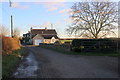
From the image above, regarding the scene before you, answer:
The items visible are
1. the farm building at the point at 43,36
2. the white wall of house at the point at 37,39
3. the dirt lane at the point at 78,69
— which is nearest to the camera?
the dirt lane at the point at 78,69

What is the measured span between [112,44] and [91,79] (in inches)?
596

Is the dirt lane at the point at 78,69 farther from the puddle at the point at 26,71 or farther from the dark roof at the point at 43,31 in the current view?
the dark roof at the point at 43,31

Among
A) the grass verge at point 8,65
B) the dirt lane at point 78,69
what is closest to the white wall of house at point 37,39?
the grass verge at point 8,65

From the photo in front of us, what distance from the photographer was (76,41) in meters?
21.0

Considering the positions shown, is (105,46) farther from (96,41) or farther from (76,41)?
(76,41)

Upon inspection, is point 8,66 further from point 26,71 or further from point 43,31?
point 43,31

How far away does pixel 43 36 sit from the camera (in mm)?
70688

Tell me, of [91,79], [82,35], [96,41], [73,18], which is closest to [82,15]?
[73,18]

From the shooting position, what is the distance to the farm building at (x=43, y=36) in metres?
64.6

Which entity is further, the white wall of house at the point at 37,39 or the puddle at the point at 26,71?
the white wall of house at the point at 37,39

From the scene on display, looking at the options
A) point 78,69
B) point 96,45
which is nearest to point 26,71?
point 78,69

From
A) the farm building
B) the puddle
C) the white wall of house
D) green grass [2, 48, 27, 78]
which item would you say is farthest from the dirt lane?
the farm building

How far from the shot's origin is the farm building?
2542 inches

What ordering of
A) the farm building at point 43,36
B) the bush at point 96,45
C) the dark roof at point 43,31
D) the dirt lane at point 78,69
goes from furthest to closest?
the dark roof at point 43,31
the farm building at point 43,36
the bush at point 96,45
the dirt lane at point 78,69
